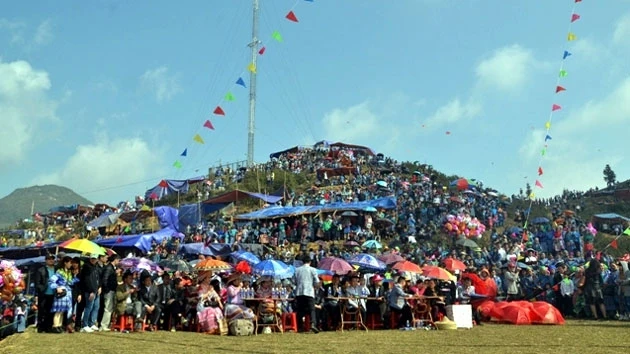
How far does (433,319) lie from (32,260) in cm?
2341

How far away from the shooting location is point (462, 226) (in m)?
27.6

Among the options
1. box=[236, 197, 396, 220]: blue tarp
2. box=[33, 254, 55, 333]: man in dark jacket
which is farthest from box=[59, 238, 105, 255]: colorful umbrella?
box=[236, 197, 396, 220]: blue tarp

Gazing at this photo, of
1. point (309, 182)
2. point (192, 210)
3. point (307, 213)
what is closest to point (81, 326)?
point (307, 213)

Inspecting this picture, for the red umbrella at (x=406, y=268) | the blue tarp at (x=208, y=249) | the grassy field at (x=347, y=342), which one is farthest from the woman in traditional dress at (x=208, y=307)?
the blue tarp at (x=208, y=249)

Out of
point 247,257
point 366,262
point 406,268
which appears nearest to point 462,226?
point 366,262

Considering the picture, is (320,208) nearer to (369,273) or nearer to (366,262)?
(369,273)

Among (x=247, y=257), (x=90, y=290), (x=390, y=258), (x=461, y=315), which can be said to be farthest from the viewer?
(x=247, y=257)

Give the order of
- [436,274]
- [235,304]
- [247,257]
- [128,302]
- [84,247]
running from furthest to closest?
[247,257]
[84,247]
[436,274]
[235,304]
[128,302]

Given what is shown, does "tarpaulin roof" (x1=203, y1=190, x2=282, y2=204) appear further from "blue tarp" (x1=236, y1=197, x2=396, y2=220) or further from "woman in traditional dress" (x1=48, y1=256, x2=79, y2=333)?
"woman in traditional dress" (x1=48, y1=256, x2=79, y2=333)

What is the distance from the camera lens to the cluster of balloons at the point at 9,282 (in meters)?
11.4

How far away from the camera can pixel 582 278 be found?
52.9ft

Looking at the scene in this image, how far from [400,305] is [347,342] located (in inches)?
144

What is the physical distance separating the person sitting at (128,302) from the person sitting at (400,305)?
5.44 m

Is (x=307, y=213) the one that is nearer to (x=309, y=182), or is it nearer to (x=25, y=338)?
(x=309, y=182)
